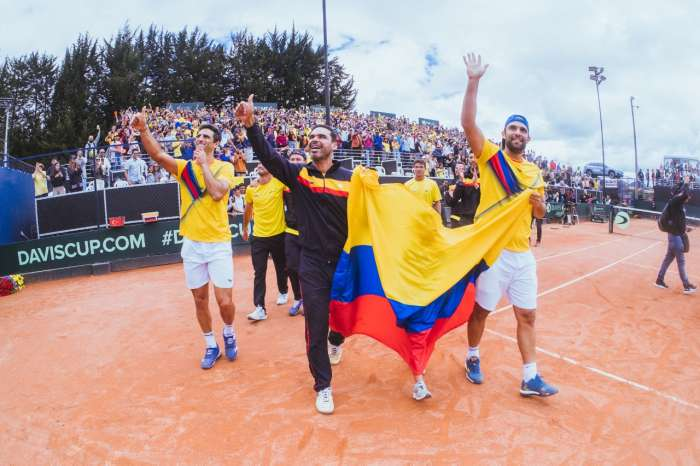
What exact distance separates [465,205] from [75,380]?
7.06 metres

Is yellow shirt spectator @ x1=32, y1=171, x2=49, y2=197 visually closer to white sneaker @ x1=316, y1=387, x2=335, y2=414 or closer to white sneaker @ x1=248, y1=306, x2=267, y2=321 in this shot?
white sneaker @ x1=248, y1=306, x2=267, y2=321

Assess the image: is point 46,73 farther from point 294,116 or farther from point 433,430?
point 433,430

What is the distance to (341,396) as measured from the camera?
3.80m

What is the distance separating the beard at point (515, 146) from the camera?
12.4ft

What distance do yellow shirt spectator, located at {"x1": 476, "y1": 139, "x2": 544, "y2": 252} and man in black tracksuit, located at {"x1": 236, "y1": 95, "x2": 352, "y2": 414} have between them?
123 centimetres

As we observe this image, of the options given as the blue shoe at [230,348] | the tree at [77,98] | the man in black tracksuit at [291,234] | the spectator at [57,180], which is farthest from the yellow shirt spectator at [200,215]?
the tree at [77,98]

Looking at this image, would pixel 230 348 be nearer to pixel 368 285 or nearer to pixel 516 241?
pixel 368 285

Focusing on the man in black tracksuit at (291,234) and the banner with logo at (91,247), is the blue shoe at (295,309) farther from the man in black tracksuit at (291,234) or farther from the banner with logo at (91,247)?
the banner with logo at (91,247)

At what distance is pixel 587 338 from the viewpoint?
207 inches

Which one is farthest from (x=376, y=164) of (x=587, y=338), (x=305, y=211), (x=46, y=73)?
(x=46, y=73)

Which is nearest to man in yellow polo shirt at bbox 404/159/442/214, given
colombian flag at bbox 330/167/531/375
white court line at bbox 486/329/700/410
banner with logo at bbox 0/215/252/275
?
white court line at bbox 486/329/700/410

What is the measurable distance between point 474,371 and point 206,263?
9.19 feet

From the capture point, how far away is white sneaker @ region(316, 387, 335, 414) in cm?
348

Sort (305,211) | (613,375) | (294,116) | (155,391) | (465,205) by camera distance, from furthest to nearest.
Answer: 1. (294,116)
2. (465,205)
3. (613,375)
4. (155,391)
5. (305,211)
